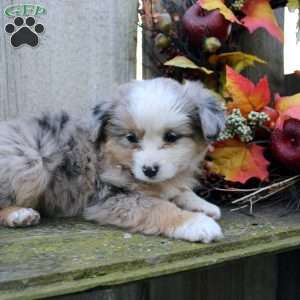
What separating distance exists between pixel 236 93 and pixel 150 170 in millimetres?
544

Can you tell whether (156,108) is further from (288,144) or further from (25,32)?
(25,32)

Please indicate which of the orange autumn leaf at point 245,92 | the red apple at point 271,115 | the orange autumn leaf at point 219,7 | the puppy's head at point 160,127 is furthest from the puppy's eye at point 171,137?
the orange autumn leaf at point 219,7

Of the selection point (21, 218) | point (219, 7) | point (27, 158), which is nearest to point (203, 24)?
point (219, 7)

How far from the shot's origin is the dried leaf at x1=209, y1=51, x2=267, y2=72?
2.21 m

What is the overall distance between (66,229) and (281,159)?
973mm

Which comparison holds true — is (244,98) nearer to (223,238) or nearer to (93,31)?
(223,238)

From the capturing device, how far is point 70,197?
2035 millimetres

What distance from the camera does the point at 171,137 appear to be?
1.96m

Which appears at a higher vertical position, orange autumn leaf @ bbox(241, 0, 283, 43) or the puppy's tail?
orange autumn leaf @ bbox(241, 0, 283, 43)

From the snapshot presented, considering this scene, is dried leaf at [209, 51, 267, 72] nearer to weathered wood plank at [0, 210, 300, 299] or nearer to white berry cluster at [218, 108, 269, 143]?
white berry cluster at [218, 108, 269, 143]

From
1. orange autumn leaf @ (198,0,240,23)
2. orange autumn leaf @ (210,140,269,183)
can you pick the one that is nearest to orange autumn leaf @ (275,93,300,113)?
orange autumn leaf @ (210,140,269,183)

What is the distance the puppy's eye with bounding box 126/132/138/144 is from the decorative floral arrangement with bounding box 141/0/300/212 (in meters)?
0.40

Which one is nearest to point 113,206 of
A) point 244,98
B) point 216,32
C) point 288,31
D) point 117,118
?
point 117,118

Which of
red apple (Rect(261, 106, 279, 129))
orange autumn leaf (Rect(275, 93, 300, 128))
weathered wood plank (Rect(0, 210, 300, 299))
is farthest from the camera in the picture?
red apple (Rect(261, 106, 279, 129))
